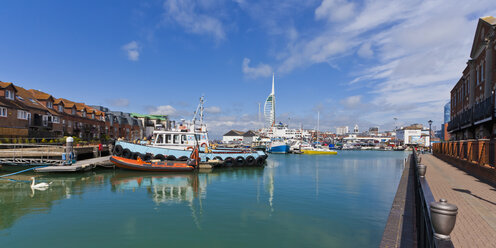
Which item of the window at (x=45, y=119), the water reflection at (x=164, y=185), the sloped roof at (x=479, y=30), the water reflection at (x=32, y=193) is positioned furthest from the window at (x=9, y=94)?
the sloped roof at (x=479, y=30)

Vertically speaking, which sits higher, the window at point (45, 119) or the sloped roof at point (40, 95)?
the sloped roof at point (40, 95)

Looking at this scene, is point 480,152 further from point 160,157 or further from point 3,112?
point 3,112

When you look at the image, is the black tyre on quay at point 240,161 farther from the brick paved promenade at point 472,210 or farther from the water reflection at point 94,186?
the brick paved promenade at point 472,210

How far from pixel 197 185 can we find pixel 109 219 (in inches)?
315

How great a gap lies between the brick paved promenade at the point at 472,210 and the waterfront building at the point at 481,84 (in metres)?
11.3

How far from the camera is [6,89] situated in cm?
3066

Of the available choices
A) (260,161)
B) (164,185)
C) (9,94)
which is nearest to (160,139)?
(164,185)

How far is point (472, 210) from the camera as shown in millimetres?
7195

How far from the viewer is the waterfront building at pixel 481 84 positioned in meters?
20.1

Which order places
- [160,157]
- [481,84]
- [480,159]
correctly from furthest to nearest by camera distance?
[160,157], [481,84], [480,159]

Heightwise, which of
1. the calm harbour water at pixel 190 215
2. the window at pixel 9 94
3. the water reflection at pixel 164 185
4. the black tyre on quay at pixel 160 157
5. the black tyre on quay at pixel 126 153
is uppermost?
the window at pixel 9 94

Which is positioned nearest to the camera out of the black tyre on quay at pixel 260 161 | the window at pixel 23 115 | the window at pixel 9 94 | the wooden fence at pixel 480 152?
the wooden fence at pixel 480 152

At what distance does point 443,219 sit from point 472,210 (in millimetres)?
5990

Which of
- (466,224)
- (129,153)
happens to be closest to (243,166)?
(129,153)
